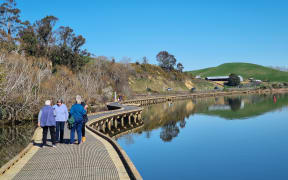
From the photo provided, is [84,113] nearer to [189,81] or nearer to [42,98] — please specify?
[42,98]

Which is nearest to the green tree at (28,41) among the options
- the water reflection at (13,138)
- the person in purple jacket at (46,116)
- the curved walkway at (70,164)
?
the water reflection at (13,138)

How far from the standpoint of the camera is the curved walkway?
9.52 meters

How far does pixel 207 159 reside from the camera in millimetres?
18922

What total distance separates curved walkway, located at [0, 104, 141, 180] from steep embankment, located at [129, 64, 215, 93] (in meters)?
75.3

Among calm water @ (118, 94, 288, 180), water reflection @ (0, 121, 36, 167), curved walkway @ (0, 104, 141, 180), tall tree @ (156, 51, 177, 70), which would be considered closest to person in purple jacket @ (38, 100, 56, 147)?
curved walkway @ (0, 104, 141, 180)

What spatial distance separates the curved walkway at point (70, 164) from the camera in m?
9.52

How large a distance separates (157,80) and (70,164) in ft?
316

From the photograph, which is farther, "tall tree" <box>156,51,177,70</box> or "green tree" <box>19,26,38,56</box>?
"tall tree" <box>156,51,177,70</box>

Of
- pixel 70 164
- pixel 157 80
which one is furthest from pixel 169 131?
pixel 157 80

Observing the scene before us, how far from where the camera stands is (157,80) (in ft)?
350

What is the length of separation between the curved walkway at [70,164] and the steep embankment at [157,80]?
247 feet

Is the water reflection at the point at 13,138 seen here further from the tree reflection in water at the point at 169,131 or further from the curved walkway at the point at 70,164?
the tree reflection in water at the point at 169,131

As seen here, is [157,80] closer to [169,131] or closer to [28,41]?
[28,41]

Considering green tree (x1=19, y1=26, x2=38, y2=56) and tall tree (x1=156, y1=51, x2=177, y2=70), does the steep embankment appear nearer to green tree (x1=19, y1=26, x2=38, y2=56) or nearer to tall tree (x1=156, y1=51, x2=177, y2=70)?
tall tree (x1=156, y1=51, x2=177, y2=70)
